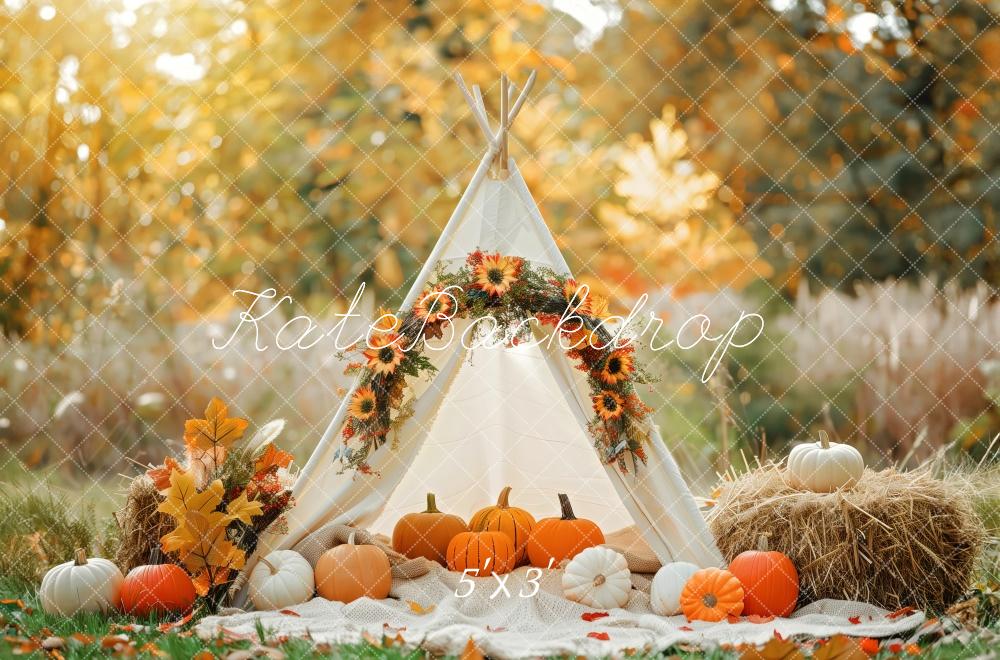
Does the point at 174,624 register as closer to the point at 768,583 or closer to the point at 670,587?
the point at 670,587

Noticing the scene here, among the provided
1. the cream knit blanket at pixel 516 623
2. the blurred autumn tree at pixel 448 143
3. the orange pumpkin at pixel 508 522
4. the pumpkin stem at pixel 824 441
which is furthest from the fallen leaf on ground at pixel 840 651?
the blurred autumn tree at pixel 448 143

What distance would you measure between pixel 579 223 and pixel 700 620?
4105mm

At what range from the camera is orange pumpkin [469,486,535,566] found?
4.20 m

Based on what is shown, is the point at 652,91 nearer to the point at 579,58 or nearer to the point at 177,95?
the point at 579,58

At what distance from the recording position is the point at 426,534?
14.0 feet

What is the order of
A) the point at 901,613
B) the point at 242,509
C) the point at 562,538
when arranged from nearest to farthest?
1. the point at 901,613
2. the point at 242,509
3. the point at 562,538

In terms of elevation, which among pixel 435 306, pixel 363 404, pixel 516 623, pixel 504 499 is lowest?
pixel 516 623

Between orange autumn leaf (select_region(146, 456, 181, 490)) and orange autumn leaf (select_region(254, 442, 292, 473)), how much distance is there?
0.29 m

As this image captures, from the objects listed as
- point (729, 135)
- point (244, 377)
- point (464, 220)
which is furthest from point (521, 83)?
point (464, 220)

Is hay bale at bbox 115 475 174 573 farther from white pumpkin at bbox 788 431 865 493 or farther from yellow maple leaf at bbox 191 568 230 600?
white pumpkin at bbox 788 431 865 493

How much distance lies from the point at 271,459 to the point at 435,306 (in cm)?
85

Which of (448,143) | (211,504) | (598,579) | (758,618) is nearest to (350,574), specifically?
(211,504)

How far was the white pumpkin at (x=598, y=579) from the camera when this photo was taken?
3.74m

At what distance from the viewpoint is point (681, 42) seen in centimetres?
757
